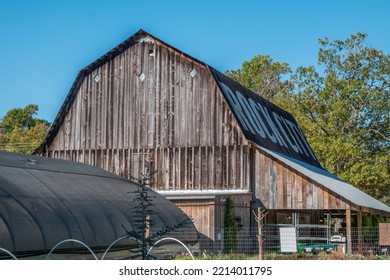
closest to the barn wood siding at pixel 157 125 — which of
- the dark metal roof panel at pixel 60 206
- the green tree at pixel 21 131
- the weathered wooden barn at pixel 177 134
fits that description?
the weathered wooden barn at pixel 177 134

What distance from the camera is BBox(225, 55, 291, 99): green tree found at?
71.8 meters

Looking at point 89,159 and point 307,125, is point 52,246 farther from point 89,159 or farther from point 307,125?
point 307,125

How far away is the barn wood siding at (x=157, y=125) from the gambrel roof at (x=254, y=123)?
0.83 ft

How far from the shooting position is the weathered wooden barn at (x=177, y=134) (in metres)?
29.6

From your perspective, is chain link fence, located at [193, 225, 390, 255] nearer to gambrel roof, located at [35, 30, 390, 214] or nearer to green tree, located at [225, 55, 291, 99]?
gambrel roof, located at [35, 30, 390, 214]

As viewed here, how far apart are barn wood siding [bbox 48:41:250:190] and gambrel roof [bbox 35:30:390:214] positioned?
0.25 m

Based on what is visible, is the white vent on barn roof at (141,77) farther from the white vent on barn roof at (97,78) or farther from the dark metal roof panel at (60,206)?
the dark metal roof panel at (60,206)

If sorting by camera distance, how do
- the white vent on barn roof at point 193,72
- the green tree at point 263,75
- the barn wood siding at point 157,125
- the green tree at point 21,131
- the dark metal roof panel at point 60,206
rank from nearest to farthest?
1. the dark metal roof panel at point 60,206
2. the barn wood siding at point 157,125
3. the white vent on barn roof at point 193,72
4. the green tree at point 21,131
5. the green tree at point 263,75


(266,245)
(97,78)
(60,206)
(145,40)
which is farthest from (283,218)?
(60,206)

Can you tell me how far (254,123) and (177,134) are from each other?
13.5 ft

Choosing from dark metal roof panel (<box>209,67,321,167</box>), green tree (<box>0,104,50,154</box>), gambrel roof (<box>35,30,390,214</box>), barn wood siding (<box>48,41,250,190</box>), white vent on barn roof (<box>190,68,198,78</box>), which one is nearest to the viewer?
gambrel roof (<box>35,30,390,214</box>)

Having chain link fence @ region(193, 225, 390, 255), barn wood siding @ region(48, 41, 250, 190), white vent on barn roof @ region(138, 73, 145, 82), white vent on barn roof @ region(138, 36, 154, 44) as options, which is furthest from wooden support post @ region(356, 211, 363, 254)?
white vent on barn roof @ region(138, 36, 154, 44)

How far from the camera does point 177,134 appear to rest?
31625 millimetres
